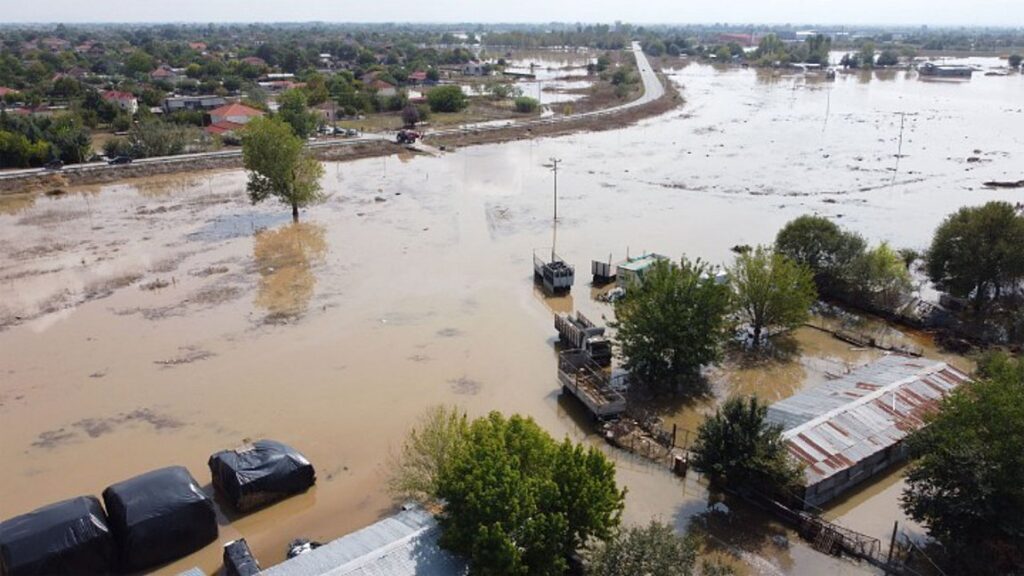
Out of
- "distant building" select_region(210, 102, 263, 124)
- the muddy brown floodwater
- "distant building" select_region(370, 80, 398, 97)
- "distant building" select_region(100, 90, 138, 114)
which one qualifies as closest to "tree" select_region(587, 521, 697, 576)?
the muddy brown floodwater

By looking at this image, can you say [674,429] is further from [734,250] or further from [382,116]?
[382,116]

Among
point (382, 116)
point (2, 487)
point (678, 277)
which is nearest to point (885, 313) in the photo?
point (678, 277)

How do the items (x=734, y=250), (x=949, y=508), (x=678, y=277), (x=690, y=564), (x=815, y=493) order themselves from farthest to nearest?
(x=734, y=250)
(x=678, y=277)
(x=815, y=493)
(x=949, y=508)
(x=690, y=564)

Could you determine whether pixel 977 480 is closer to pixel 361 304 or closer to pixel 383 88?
pixel 361 304

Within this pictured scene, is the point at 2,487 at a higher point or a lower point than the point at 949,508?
lower

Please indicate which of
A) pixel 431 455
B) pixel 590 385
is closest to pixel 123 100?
pixel 590 385

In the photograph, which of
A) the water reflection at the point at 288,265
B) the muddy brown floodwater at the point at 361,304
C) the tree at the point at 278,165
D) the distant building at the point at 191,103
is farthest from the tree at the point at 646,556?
the distant building at the point at 191,103

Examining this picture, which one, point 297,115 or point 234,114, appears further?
point 234,114
